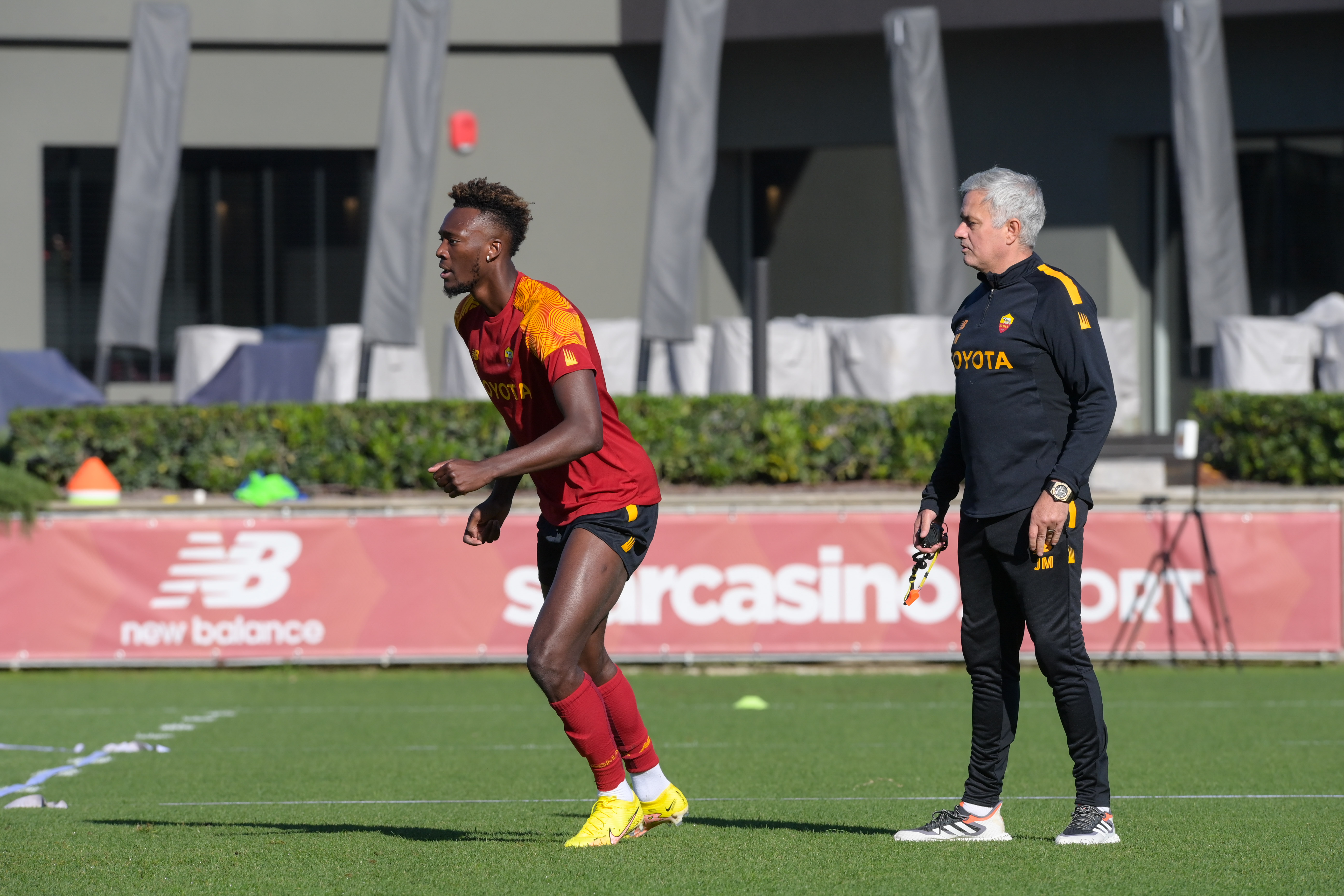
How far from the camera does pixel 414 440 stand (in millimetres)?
14922

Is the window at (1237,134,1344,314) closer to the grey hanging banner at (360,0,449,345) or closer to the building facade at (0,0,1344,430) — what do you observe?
the building facade at (0,0,1344,430)

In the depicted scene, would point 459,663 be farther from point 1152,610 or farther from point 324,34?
point 324,34

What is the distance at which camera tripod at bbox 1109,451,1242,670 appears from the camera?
12.2 meters

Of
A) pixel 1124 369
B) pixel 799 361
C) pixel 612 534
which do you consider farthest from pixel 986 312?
pixel 1124 369

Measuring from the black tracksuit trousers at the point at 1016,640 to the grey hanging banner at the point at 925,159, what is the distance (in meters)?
12.5

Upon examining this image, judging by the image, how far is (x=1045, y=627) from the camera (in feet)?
17.1

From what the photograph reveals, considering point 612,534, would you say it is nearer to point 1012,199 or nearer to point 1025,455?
point 1025,455

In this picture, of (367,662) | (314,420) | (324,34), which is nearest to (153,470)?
(314,420)

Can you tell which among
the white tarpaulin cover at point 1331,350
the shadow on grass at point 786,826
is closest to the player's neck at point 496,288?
the shadow on grass at point 786,826

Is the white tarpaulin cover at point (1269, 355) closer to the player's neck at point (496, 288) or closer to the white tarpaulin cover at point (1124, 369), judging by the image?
the white tarpaulin cover at point (1124, 369)

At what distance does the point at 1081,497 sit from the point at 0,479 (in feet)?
31.2

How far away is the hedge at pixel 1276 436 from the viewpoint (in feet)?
48.3

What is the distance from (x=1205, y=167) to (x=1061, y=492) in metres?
14.6

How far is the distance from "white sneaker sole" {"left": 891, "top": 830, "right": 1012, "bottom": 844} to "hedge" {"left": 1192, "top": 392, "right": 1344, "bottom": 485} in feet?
34.3
